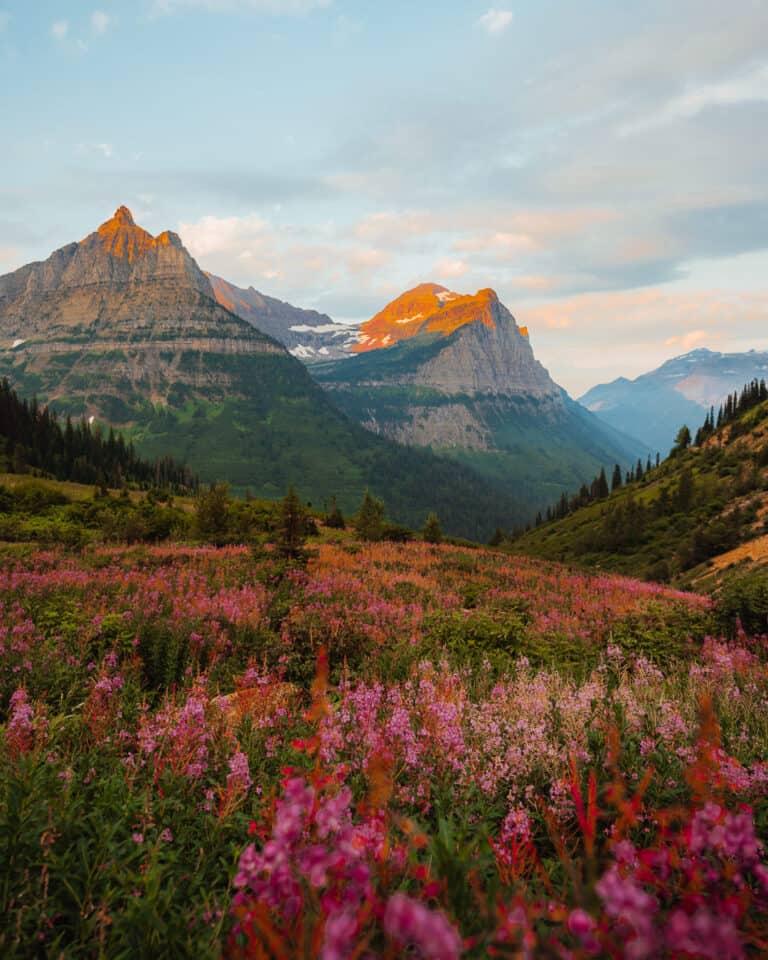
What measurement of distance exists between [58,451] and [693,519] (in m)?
101

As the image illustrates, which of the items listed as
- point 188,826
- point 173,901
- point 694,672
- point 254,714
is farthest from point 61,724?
point 694,672

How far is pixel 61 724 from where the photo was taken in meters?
4.75

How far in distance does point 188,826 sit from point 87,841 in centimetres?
67

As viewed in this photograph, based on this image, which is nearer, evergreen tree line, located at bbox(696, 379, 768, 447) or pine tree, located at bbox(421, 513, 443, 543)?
pine tree, located at bbox(421, 513, 443, 543)

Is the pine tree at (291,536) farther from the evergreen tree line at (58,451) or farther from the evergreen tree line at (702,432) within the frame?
the evergreen tree line at (702,432)

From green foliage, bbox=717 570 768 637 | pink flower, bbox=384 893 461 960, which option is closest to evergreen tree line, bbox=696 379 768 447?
green foliage, bbox=717 570 768 637

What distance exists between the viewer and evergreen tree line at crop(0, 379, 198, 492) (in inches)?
2990

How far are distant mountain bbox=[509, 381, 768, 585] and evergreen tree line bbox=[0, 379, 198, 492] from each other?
67.7m

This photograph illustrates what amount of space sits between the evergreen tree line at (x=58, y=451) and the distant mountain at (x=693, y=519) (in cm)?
6772

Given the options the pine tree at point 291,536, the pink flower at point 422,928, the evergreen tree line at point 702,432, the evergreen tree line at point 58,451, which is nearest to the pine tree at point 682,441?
the evergreen tree line at point 702,432

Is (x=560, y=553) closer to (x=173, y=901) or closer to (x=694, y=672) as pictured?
→ (x=694, y=672)

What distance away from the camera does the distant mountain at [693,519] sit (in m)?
43.2

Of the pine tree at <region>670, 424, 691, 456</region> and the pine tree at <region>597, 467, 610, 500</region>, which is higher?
the pine tree at <region>670, 424, 691, 456</region>

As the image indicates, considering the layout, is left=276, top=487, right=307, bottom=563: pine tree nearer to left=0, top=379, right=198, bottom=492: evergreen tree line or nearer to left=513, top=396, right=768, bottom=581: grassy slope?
left=513, top=396, right=768, bottom=581: grassy slope
